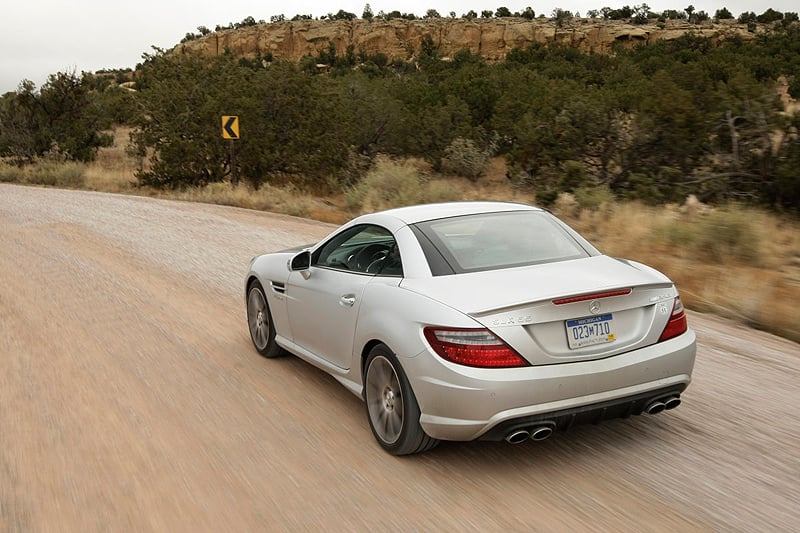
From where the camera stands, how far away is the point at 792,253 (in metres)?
10.3

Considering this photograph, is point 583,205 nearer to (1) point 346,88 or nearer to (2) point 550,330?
(2) point 550,330

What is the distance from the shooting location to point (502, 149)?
32594 mm

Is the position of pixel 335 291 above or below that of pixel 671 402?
above

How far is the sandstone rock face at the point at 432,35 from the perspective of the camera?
319ft

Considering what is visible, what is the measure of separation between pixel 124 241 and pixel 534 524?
11.3 m

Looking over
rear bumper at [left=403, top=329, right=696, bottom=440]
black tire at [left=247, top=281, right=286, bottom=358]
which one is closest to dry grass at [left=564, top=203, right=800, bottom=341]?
rear bumper at [left=403, top=329, right=696, bottom=440]

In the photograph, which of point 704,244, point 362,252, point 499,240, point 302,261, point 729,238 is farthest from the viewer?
point 704,244

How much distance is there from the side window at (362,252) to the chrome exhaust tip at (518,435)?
129cm

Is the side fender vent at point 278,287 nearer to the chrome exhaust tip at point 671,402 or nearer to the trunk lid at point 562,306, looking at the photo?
the trunk lid at point 562,306

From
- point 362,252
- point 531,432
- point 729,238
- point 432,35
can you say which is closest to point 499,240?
point 362,252

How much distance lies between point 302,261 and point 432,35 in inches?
4556

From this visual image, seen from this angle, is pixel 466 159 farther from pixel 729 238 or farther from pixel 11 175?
pixel 729 238

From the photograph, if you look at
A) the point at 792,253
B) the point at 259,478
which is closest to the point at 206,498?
the point at 259,478

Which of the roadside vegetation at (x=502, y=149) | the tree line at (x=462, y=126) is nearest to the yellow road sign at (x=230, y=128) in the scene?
the roadside vegetation at (x=502, y=149)
